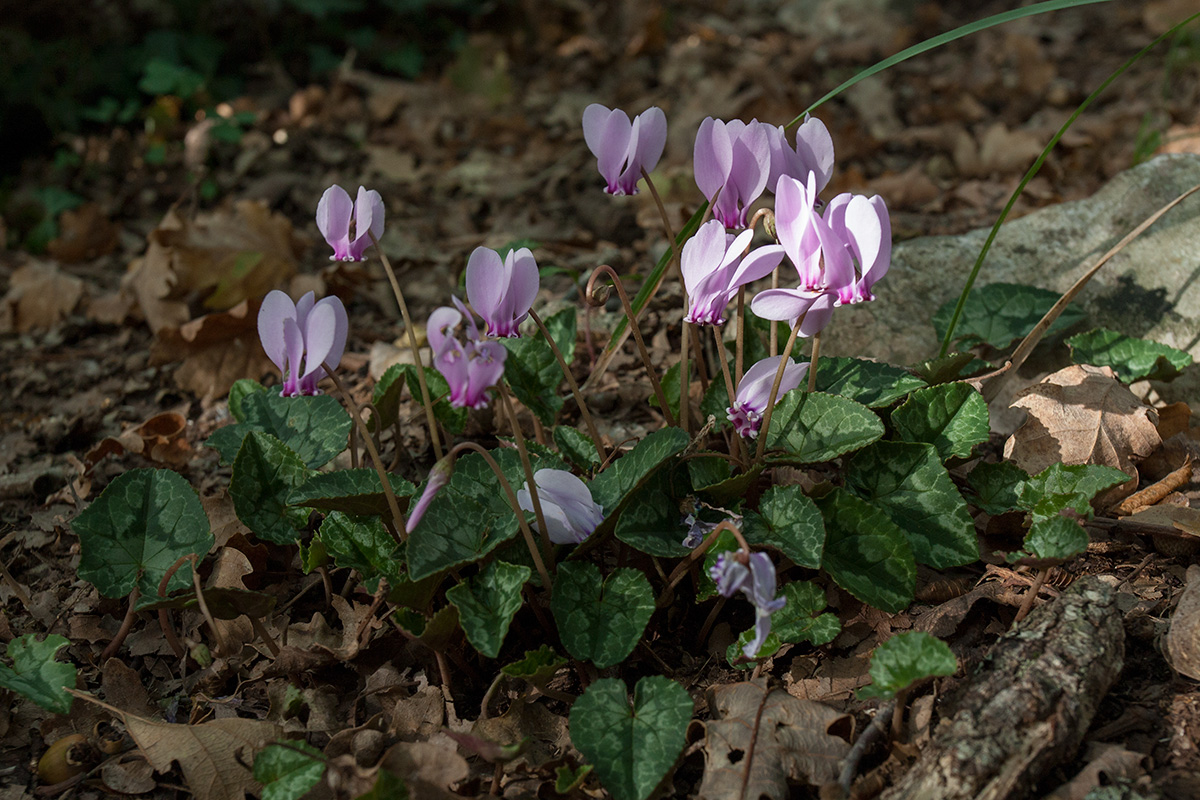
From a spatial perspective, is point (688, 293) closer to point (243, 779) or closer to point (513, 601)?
point (513, 601)

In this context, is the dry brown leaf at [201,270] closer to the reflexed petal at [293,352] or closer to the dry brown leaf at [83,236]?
the dry brown leaf at [83,236]

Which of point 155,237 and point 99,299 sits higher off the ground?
point 155,237

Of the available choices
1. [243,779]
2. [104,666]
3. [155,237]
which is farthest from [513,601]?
[155,237]

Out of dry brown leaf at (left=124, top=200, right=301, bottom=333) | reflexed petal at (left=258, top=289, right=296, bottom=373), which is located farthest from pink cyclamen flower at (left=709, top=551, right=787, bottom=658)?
dry brown leaf at (left=124, top=200, right=301, bottom=333)

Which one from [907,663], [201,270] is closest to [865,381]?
[907,663]

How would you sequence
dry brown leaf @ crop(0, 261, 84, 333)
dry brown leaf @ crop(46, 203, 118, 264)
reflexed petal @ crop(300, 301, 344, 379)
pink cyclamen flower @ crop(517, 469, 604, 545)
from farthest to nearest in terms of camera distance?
dry brown leaf @ crop(46, 203, 118, 264) < dry brown leaf @ crop(0, 261, 84, 333) < pink cyclamen flower @ crop(517, 469, 604, 545) < reflexed petal @ crop(300, 301, 344, 379)

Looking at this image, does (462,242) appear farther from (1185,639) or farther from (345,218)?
(1185,639)

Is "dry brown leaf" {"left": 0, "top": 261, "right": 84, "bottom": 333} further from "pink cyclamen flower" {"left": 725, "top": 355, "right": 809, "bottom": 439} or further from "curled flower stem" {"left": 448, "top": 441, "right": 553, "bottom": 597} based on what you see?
"pink cyclamen flower" {"left": 725, "top": 355, "right": 809, "bottom": 439}
